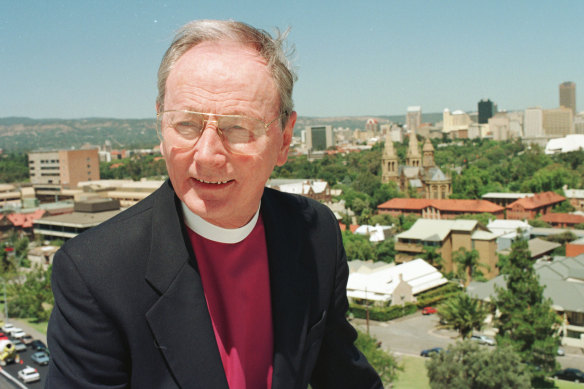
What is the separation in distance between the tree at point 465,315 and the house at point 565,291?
0.51 m

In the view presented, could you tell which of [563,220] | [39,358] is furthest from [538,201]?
[39,358]

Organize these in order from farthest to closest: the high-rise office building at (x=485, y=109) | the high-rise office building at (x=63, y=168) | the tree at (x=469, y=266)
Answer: the high-rise office building at (x=485, y=109), the high-rise office building at (x=63, y=168), the tree at (x=469, y=266)

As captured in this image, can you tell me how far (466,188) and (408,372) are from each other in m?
23.1

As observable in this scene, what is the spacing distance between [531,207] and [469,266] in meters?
10.3

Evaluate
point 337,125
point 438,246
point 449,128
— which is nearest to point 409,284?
point 438,246

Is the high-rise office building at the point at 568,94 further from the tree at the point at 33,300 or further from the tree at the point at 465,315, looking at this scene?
the tree at the point at 33,300

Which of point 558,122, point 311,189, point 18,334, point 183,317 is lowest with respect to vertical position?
point 18,334

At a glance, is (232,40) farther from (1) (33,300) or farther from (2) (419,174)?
(2) (419,174)

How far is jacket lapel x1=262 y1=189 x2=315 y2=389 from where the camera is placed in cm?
88

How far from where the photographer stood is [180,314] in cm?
77

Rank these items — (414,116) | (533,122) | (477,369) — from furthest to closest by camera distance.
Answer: (414,116), (533,122), (477,369)

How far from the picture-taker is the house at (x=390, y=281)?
15336 mm

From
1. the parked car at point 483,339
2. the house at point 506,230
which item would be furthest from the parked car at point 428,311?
the house at point 506,230

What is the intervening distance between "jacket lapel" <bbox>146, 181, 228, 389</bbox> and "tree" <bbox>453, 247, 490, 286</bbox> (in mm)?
17385
